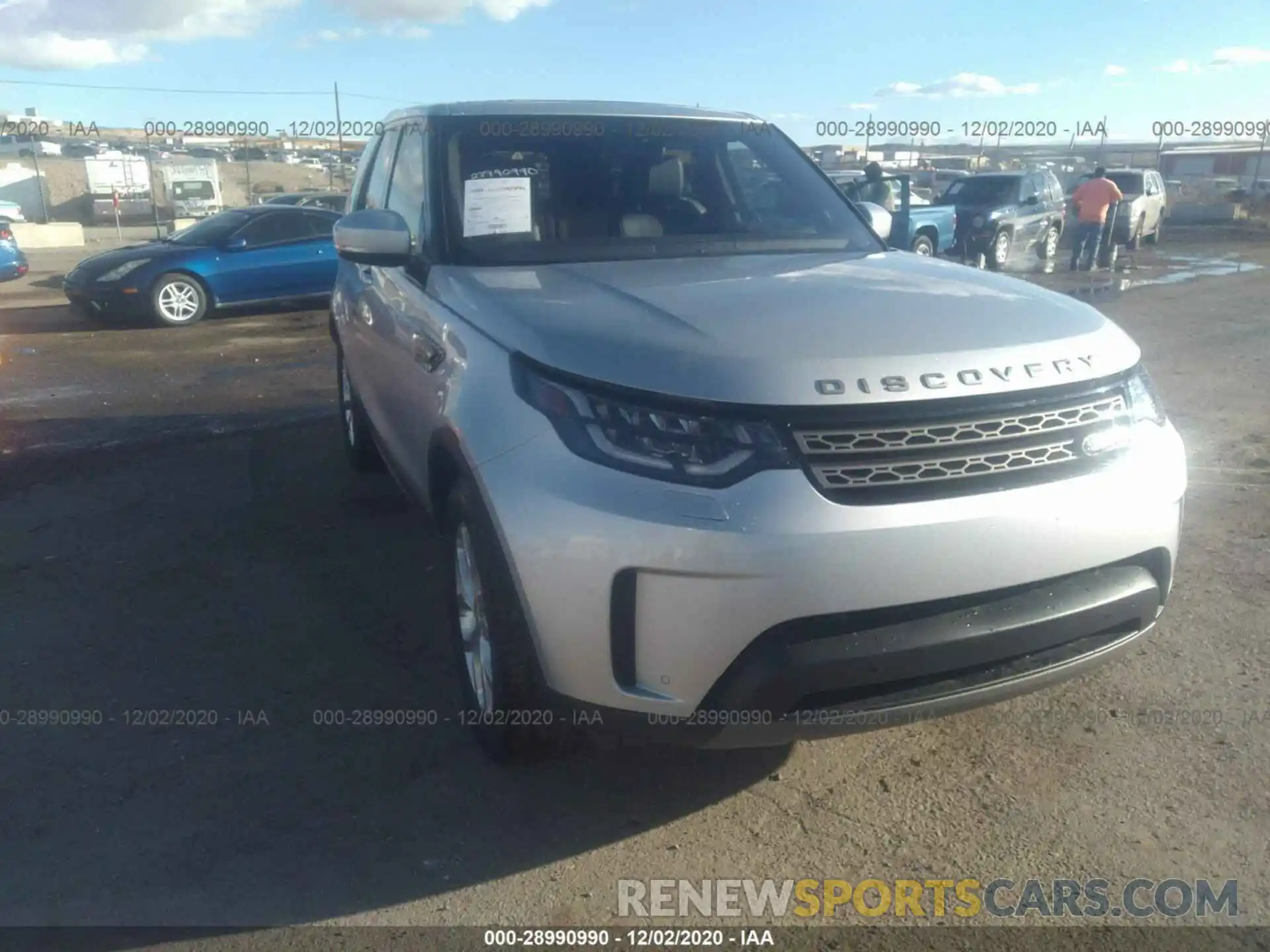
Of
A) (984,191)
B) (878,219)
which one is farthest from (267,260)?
(984,191)

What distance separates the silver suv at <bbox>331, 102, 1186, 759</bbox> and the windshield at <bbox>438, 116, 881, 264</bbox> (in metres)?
0.55

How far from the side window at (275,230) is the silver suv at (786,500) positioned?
35.2 feet

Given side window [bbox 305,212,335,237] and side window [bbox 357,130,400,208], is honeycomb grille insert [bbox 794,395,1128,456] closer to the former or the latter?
side window [bbox 357,130,400,208]

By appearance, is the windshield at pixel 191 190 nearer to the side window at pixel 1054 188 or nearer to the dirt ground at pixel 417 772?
the side window at pixel 1054 188

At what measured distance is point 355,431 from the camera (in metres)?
6.01

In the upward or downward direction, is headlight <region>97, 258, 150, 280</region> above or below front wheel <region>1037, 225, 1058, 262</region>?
above

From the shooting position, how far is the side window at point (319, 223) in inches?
526

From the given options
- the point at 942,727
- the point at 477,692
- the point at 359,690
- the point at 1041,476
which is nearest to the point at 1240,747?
the point at 942,727

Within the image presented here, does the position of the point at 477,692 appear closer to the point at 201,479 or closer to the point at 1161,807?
the point at 1161,807

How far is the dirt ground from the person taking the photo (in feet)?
9.18

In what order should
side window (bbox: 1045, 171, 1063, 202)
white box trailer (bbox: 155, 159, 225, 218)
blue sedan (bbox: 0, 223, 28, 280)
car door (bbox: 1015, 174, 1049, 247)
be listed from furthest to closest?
white box trailer (bbox: 155, 159, 225, 218)
side window (bbox: 1045, 171, 1063, 202)
car door (bbox: 1015, 174, 1049, 247)
blue sedan (bbox: 0, 223, 28, 280)

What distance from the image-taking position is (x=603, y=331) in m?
2.80

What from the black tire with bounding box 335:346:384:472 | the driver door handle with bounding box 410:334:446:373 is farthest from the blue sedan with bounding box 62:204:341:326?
the driver door handle with bounding box 410:334:446:373

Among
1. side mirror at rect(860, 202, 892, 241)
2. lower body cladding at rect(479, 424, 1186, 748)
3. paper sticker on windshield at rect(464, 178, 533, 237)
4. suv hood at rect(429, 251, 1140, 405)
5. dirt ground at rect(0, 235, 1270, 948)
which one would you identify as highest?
paper sticker on windshield at rect(464, 178, 533, 237)
